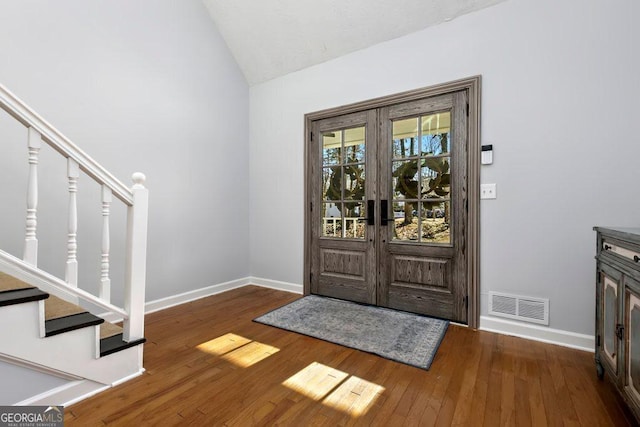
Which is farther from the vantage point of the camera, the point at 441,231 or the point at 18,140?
the point at 441,231

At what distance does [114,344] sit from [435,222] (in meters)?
2.68

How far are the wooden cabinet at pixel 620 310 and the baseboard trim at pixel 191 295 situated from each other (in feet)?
11.5

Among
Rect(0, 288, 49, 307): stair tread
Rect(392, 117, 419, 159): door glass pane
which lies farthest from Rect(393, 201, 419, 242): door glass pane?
Rect(0, 288, 49, 307): stair tread

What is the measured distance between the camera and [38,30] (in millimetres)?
2273

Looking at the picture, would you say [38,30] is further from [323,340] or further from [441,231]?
[441,231]

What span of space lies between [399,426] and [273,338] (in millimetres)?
1231

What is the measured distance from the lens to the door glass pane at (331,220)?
11.3 feet

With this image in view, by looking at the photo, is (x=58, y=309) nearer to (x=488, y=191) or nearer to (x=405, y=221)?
(x=405, y=221)

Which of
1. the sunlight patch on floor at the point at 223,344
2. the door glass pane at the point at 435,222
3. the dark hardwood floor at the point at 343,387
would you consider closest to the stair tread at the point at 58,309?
the dark hardwood floor at the point at 343,387

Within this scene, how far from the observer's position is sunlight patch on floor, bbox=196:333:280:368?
80.7 inches

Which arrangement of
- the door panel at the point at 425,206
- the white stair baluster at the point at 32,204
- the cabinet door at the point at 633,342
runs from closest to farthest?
the cabinet door at the point at 633,342 → the white stair baluster at the point at 32,204 → the door panel at the point at 425,206

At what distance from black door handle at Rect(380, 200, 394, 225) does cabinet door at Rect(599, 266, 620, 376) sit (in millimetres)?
1675

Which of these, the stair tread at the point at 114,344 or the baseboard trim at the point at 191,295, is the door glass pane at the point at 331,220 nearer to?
the baseboard trim at the point at 191,295

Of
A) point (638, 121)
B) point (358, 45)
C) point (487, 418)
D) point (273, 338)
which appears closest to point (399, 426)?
point (487, 418)
